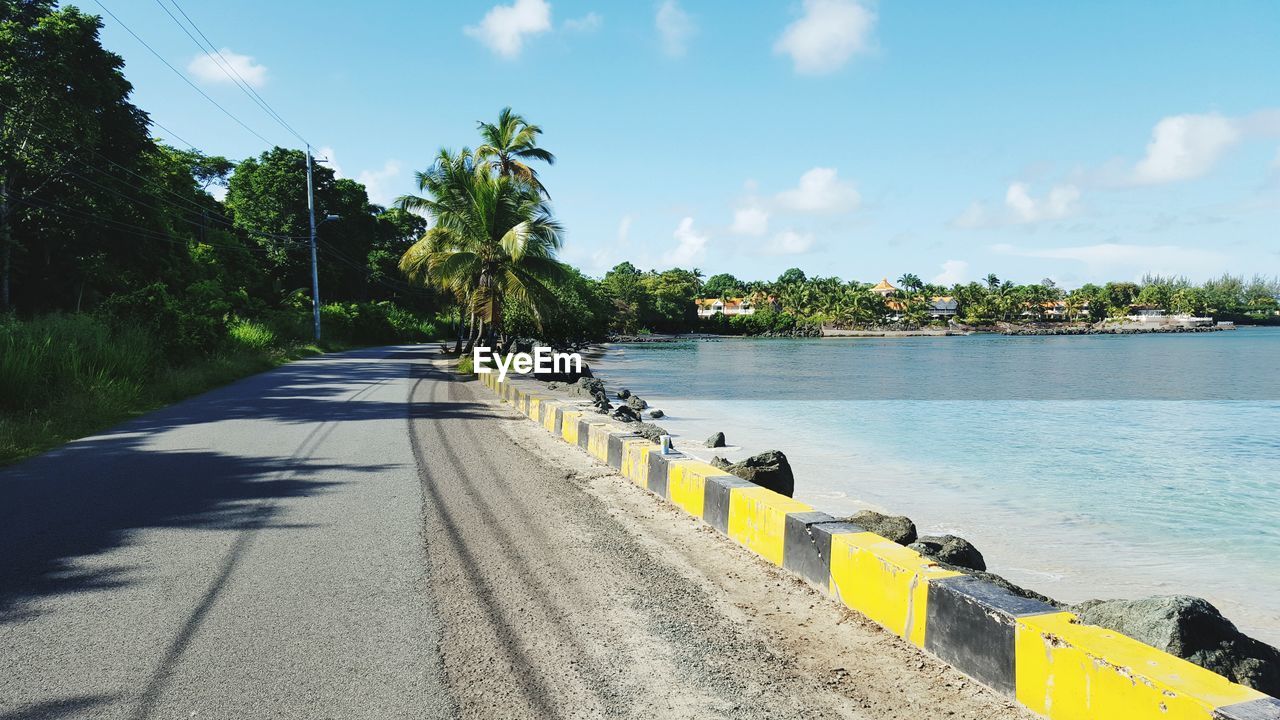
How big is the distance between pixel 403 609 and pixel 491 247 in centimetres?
2078

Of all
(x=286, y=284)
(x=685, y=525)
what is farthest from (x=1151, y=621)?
(x=286, y=284)

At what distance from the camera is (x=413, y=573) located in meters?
4.65

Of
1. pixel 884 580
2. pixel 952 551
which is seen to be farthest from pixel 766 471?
pixel 884 580

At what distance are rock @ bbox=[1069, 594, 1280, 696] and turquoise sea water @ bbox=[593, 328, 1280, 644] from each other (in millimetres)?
2521

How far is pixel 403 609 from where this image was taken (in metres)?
4.05

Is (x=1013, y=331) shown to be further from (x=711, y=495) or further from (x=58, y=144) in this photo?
(x=711, y=495)

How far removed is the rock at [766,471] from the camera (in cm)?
788

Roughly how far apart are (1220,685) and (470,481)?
19.6 ft

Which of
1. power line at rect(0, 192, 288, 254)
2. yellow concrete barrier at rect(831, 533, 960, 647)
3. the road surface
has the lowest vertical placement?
the road surface

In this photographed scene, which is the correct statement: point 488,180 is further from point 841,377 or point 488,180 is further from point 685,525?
point 685,525

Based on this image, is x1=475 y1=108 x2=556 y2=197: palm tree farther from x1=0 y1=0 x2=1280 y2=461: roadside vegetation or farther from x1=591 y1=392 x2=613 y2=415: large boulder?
x1=591 y1=392 x2=613 y2=415: large boulder

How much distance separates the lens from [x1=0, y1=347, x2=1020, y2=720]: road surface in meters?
3.12

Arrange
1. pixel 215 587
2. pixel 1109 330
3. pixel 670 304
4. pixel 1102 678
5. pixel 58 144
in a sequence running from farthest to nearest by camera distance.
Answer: pixel 1109 330
pixel 670 304
pixel 58 144
pixel 215 587
pixel 1102 678

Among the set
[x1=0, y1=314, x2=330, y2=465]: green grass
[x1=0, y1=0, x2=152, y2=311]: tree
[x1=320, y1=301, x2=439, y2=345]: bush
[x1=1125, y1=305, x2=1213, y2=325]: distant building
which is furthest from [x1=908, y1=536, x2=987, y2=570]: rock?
[x1=1125, y1=305, x2=1213, y2=325]: distant building
